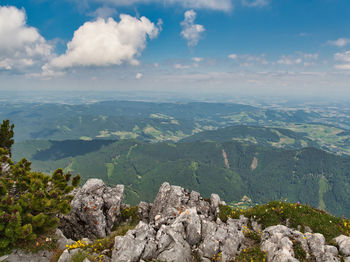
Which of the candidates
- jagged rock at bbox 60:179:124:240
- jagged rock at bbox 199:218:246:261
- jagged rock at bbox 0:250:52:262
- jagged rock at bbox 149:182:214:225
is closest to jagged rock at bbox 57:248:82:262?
jagged rock at bbox 0:250:52:262

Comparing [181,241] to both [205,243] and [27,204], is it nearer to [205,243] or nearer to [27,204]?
[205,243]

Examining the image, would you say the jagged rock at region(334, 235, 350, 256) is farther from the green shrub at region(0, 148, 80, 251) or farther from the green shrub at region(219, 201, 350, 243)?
the green shrub at region(0, 148, 80, 251)

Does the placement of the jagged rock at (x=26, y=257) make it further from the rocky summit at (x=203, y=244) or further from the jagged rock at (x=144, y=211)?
the jagged rock at (x=144, y=211)

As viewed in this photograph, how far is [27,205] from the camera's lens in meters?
15.6

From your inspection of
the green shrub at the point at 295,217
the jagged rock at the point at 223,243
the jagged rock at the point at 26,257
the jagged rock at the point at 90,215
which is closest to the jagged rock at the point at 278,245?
the jagged rock at the point at 223,243

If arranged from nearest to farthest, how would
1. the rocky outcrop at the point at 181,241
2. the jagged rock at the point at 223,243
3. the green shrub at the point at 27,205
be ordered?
the green shrub at the point at 27,205
the rocky outcrop at the point at 181,241
the jagged rock at the point at 223,243

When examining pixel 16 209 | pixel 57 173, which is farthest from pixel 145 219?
pixel 16 209

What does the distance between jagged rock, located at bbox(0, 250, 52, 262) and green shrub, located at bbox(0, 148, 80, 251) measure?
0.71m

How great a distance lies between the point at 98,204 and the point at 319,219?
2832 cm

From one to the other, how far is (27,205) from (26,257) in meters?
4.10

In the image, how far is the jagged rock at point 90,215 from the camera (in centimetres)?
2366

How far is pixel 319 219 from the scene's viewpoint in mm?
19969

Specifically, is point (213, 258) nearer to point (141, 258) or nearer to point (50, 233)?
point (141, 258)

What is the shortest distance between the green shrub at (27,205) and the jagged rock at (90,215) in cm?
574
